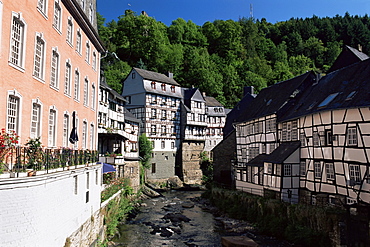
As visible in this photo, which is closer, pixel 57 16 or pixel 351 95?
pixel 57 16

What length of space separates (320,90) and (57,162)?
18.0 m

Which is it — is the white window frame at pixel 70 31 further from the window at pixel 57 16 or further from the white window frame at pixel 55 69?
the white window frame at pixel 55 69

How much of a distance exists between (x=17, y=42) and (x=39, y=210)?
5.48 meters

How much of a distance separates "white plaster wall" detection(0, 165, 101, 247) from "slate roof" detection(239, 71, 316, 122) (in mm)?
17468

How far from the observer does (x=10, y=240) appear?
7316 millimetres

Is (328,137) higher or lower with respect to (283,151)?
higher

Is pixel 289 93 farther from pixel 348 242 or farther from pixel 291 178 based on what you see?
pixel 348 242

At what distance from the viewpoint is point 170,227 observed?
22.4 m

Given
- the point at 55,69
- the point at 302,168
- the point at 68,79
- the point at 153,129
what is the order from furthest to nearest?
the point at 153,129 < the point at 302,168 < the point at 68,79 < the point at 55,69

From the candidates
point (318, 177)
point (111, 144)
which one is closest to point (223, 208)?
point (318, 177)

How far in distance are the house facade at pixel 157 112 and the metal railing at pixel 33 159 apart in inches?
1171

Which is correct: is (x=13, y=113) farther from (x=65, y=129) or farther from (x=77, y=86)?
(x=77, y=86)

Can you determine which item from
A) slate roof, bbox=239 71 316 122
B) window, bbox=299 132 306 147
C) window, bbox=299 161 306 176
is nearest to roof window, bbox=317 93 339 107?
window, bbox=299 132 306 147

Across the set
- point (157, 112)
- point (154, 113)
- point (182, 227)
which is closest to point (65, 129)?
point (182, 227)
